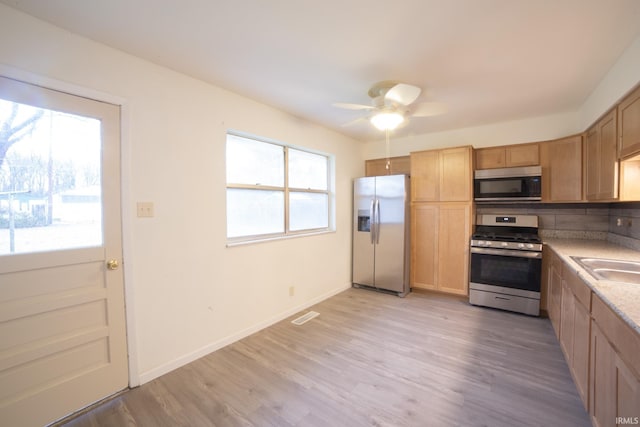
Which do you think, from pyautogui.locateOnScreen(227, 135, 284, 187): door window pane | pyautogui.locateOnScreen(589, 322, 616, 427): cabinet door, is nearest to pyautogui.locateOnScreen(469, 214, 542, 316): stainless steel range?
pyautogui.locateOnScreen(589, 322, 616, 427): cabinet door

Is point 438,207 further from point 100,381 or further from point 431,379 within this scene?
point 100,381

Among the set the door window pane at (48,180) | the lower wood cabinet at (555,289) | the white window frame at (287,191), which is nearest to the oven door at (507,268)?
the lower wood cabinet at (555,289)

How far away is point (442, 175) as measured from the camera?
380 centimetres

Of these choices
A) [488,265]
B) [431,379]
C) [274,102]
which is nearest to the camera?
[431,379]

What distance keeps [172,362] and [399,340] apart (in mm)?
2081

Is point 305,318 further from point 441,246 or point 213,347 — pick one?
point 441,246

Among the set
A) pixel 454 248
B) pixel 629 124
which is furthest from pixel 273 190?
pixel 629 124

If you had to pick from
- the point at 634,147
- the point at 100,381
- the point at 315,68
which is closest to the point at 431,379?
the point at 634,147

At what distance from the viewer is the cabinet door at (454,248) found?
12.0 ft

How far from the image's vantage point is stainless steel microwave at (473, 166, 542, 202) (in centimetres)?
332

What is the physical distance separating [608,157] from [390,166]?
8.56 ft

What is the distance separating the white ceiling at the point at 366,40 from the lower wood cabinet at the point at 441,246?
1651 mm

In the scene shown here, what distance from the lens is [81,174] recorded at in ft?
5.86

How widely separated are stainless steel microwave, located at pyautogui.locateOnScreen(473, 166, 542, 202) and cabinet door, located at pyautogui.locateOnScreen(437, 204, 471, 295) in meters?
0.31
